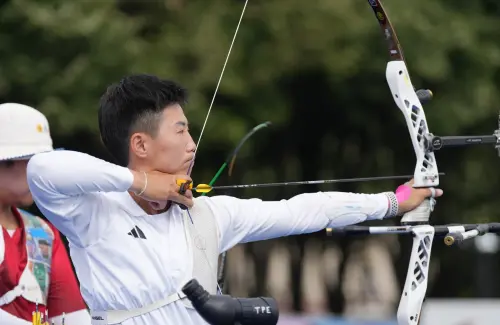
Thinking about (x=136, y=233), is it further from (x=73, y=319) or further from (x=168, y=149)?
(x=73, y=319)

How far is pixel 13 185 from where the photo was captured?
5008mm

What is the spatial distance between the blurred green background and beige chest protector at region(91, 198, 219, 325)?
5794 millimetres

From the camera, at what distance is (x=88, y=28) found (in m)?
9.90

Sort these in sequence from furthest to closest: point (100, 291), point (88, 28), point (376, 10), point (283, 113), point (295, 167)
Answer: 1. point (295, 167)
2. point (283, 113)
3. point (88, 28)
4. point (376, 10)
5. point (100, 291)

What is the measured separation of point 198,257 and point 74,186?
485mm

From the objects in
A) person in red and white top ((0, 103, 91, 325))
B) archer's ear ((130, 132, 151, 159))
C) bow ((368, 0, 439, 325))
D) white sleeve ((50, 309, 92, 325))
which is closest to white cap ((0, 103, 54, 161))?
person in red and white top ((0, 103, 91, 325))

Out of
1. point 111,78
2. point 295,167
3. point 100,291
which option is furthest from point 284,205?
point 295,167

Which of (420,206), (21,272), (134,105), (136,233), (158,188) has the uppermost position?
(134,105)

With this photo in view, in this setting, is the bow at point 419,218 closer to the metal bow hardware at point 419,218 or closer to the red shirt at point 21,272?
the metal bow hardware at point 419,218

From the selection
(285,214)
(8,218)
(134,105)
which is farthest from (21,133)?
(285,214)

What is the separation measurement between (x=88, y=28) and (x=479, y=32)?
3604 mm

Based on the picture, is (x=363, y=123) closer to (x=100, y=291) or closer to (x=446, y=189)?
(x=446, y=189)

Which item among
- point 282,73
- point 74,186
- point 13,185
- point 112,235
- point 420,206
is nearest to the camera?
point 74,186

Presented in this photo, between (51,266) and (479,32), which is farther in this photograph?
(479,32)
